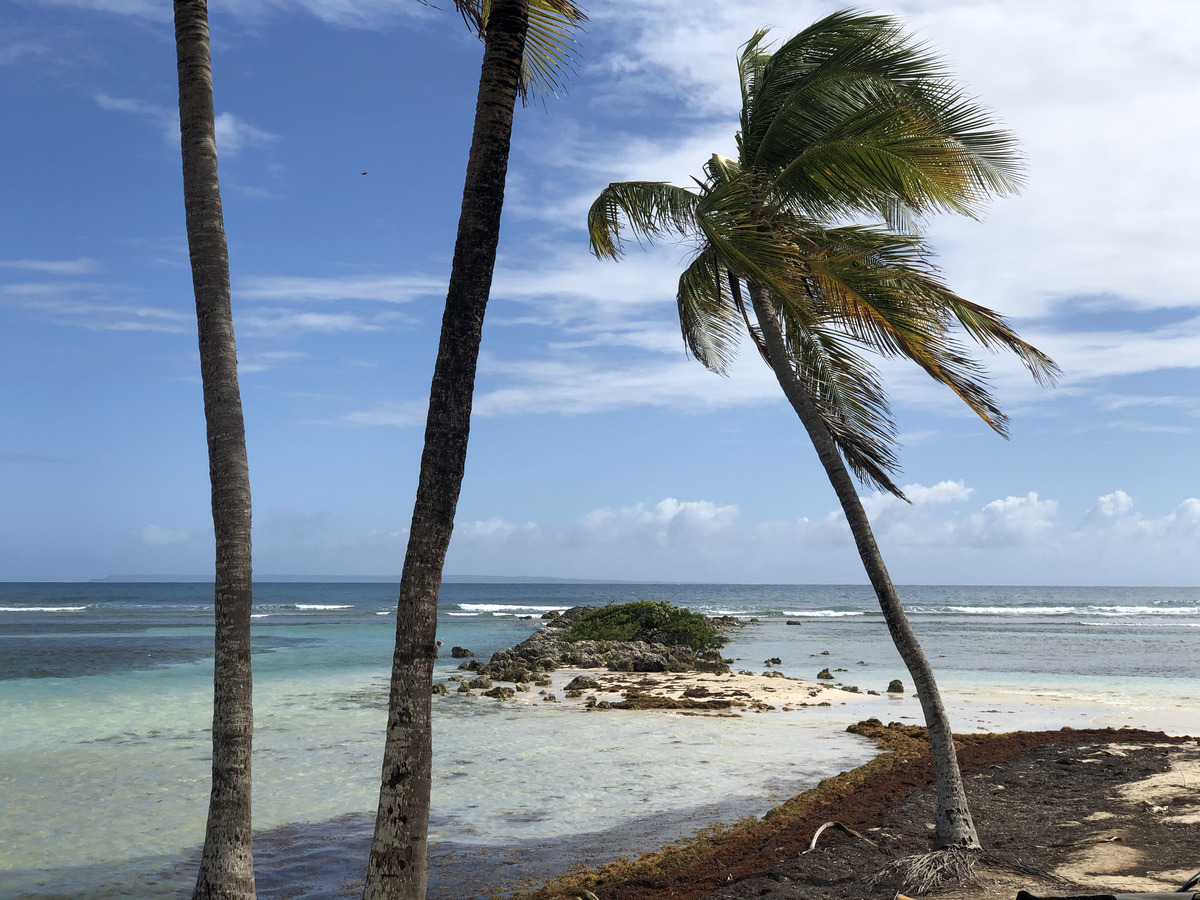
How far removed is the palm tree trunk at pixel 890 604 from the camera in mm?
7031

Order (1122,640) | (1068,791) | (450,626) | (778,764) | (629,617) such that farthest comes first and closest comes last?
(450,626) < (1122,640) < (629,617) < (778,764) < (1068,791)

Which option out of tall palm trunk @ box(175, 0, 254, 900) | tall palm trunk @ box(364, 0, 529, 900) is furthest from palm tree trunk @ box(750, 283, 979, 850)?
tall palm trunk @ box(175, 0, 254, 900)

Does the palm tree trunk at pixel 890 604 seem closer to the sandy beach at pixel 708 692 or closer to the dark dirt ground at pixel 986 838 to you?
the dark dirt ground at pixel 986 838

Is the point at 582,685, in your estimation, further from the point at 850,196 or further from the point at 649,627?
the point at 850,196

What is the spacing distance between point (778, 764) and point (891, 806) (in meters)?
3.40

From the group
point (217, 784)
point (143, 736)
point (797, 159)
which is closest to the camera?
point (217, 784)

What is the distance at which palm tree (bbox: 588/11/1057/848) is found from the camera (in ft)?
21.9

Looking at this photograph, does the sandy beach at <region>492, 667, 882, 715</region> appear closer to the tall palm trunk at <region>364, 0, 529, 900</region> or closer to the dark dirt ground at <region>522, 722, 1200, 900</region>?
the dark dirt ground at <region>522, 722, 1200, 900</region>

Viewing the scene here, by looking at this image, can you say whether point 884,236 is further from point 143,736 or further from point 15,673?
point 15,673

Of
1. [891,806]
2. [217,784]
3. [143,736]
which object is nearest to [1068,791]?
[891,806]

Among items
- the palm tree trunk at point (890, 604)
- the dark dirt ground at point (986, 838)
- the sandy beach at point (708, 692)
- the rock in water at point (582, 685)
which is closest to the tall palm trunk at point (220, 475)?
the dark dirt ground at point (986, 838)

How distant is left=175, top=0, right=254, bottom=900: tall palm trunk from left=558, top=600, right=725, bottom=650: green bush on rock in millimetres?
24462

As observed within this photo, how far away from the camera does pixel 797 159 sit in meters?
7.17

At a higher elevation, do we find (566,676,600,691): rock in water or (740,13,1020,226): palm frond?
(740,13,1020,226): palm frond
